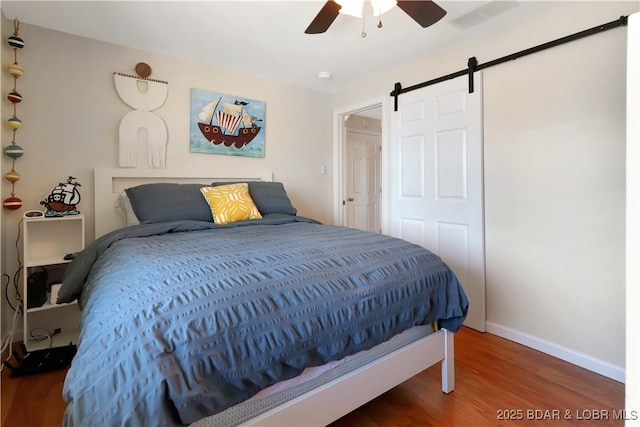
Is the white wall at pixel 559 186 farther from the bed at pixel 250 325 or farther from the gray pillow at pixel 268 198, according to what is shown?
the gray pillow at pixel 268 198

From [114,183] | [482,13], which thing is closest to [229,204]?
[114,183]

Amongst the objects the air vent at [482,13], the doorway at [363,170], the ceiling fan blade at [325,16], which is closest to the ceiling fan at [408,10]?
the ceiling fan blade at [325,16]

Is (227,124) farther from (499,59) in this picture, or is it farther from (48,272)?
(499,59)

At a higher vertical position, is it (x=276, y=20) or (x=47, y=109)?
(x=276, y=20)

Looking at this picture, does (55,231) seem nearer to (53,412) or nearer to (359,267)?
(53,412)

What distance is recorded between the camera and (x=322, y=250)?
148 cm

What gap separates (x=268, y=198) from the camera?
9.11ft

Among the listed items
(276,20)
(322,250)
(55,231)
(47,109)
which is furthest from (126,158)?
(322,250)

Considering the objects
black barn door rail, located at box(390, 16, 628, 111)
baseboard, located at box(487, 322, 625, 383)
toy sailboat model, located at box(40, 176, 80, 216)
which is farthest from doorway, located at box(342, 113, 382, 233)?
toy sailboat model, located at box(40, 176, 80, 216)

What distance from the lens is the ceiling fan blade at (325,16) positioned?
167 cm

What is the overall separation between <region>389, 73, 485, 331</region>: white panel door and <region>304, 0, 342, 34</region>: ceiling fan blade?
4.35 ft

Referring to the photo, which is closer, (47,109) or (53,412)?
(53,412)

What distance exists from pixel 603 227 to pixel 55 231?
3.67 meters

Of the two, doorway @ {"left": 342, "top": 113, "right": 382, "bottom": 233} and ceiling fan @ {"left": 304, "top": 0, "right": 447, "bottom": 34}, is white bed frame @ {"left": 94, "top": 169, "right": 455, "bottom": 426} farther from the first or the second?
doorway @ {"left": 342, "top": 113, "right": 382, "bottom": 233}
